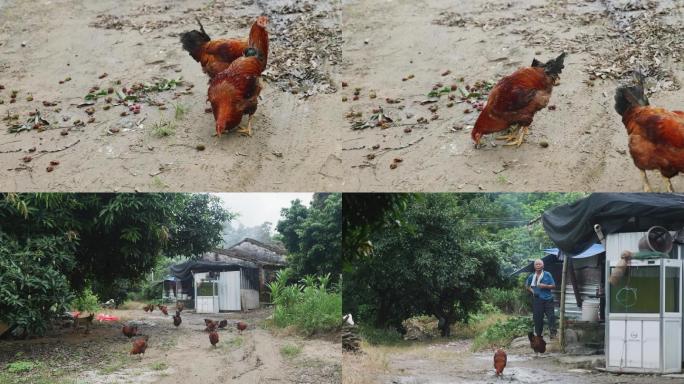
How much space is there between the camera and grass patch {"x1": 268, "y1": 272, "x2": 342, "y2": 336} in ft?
17.4

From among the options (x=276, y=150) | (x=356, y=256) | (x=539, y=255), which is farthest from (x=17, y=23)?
(x=539, y=255)

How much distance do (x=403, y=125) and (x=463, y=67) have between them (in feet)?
4.57

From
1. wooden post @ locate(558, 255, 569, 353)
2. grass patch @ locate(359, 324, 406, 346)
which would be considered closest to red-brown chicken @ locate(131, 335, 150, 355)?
grass patch @ locate(359, 324, 406, 346)

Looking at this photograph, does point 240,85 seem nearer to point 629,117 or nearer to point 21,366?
point 21,366

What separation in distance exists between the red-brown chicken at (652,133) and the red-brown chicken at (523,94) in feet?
2.94

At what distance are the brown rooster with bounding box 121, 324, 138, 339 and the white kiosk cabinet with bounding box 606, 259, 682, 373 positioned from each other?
3402 millimetres

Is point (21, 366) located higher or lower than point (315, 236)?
lower

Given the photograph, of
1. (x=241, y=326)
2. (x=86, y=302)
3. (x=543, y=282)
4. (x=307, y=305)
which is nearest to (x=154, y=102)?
(x=86, y=302)

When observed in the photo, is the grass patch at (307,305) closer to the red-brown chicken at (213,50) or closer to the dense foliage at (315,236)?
the dense foliage at (315,236)

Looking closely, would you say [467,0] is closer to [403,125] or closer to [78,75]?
[403,125]

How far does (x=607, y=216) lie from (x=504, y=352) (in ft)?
3.96

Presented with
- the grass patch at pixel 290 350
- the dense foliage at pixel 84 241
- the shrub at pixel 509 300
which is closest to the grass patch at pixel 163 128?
the dense foliage at pixel 84 241

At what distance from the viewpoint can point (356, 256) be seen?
5270mm

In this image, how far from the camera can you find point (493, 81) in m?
8.30
